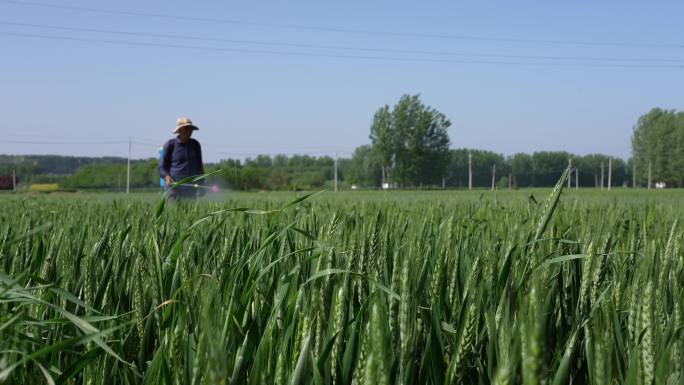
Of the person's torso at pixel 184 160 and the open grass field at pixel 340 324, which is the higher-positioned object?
the person's torso at pixel 184 160

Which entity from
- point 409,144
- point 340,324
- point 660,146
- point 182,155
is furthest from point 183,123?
point 660,146

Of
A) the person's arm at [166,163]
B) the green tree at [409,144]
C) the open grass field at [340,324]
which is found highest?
the green tree at [409,144]

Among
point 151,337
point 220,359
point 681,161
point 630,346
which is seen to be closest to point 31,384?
point 151,337

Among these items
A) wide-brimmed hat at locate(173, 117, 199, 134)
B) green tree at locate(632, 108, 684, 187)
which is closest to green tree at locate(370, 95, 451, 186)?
green tree at locate(632, 108, 684, 187)

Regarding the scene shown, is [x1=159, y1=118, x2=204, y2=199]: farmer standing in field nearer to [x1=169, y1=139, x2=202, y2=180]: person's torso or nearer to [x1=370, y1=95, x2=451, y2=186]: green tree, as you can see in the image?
[x1=169, y1=139, x2=202, y2=180]: person's torso

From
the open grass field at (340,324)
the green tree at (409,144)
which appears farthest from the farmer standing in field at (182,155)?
the green tree at (409,144)

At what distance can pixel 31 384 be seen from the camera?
649 millimetres

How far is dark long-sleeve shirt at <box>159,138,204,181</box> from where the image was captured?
697 centimetres

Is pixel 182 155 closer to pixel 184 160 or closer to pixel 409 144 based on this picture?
pixel 184 160

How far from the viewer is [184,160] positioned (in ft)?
23.2

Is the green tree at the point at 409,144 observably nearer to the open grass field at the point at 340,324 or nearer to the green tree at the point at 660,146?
the green tree at the point at 660,146

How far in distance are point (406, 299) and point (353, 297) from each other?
0.43 m

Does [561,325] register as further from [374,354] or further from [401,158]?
[401,158]

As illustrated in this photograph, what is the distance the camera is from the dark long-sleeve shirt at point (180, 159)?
6973 mm
